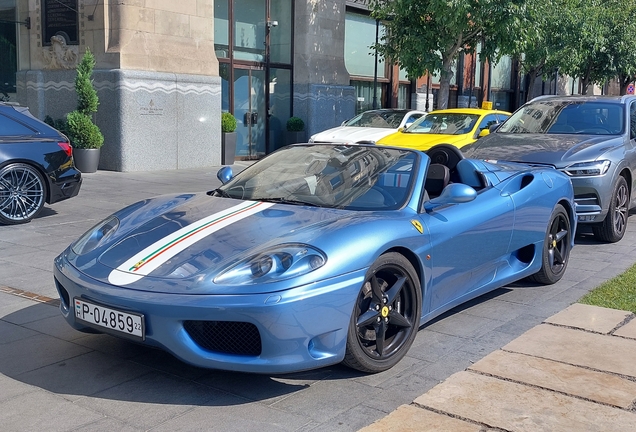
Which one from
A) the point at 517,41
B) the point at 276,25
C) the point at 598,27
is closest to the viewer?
the point at 517,41

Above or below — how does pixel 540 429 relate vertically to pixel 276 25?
below

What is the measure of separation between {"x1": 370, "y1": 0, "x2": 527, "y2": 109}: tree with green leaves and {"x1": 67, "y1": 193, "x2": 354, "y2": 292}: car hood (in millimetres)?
13033

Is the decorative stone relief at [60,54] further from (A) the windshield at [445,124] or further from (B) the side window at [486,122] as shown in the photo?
(B) the side window at [486,122]

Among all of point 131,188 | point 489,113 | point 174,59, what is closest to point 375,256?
point 131,188

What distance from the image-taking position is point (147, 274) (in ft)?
13.1

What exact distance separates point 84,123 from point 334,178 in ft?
35.0

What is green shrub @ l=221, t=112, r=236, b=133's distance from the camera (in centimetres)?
1772

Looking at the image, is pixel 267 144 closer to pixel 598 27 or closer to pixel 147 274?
pixel 598 27

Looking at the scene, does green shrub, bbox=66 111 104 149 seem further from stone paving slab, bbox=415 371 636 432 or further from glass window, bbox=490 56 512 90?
glass window, bbox=490 56 512 90

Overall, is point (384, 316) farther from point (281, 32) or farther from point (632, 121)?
point (281, 32)

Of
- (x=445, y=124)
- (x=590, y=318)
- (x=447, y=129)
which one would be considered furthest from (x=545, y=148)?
(x=445, y=124)

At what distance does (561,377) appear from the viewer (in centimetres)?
428

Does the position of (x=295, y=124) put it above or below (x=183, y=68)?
below

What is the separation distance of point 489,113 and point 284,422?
37.0ft
